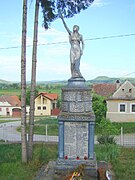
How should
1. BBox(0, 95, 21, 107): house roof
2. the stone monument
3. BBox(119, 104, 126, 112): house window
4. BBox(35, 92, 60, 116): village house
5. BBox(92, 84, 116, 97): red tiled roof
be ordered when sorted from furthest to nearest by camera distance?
1. BBox(0, 95, 21, 107): house roof
2. BBox(35, 92, 60, 116): village house
3. BBox(92, 84, 116, 97): red tiled roof
4. BBox(119, 104, 126, 112): house window
5. the stone monument

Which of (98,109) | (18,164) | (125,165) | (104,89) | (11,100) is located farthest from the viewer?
(11,100)

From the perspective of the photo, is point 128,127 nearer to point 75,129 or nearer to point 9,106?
point 75,129

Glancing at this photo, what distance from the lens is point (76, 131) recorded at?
32.8 ft

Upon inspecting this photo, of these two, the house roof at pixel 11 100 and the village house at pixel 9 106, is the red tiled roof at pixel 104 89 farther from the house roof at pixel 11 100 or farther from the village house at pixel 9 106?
the house roof at pixel 11 100

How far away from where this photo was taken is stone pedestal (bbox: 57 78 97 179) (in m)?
9.95

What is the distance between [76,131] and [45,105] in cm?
5055

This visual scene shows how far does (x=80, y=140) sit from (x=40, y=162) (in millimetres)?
2690

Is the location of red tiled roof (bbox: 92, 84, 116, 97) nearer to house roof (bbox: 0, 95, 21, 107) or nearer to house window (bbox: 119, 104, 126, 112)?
house window (bbox: 119, 104, 126, 112)

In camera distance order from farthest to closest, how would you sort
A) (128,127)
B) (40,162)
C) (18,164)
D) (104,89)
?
(104,89) → (128,127) → (40,162) → (18,164)

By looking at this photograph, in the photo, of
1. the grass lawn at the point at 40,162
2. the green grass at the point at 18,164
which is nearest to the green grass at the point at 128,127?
the grass lawn at the point at 40,162

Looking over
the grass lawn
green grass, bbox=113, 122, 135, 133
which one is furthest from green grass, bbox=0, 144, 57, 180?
green grass, bbox=113, 122, 135, 133

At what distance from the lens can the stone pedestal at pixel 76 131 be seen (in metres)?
9.95

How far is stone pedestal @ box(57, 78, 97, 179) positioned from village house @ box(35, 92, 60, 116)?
48854 millimetres

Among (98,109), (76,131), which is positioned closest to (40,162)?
(76,131)
